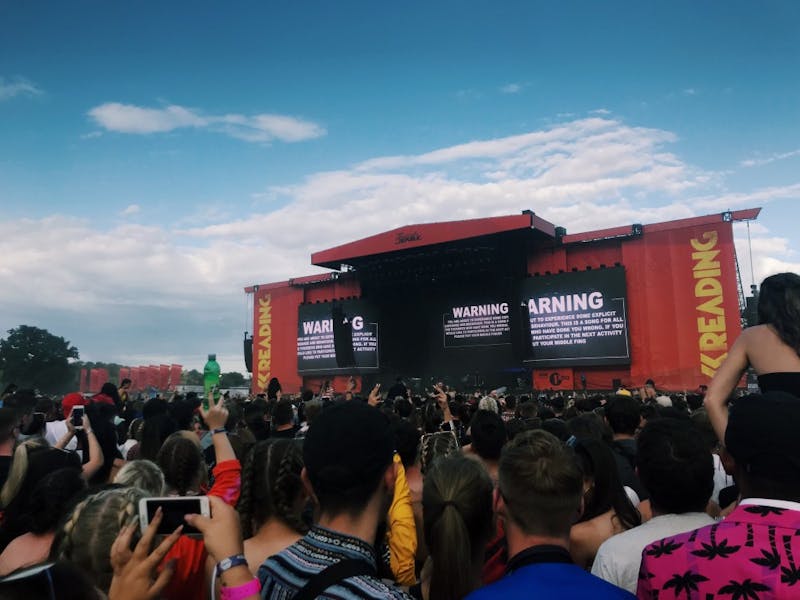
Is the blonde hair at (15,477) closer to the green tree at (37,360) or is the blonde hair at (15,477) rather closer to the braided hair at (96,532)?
the braided hair at (96,532)

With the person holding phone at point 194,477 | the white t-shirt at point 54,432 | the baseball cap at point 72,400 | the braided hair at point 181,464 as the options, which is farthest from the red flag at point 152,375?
the braided hair at point 181,464

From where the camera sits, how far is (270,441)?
7.03ft

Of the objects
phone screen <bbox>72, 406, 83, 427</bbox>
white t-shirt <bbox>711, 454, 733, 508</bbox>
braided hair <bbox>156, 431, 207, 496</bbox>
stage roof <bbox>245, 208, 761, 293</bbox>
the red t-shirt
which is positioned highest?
stage roof <bbox>245, 208, 761, 293</bbox>

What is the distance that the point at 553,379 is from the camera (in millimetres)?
17547

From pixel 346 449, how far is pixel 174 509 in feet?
1.45

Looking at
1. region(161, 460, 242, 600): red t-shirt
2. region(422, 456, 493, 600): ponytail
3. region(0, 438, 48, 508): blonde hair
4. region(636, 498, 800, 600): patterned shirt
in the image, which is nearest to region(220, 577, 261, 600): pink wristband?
region(161, 460, 242, 600): red t-shirt

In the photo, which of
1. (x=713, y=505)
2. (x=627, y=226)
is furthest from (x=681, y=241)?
(x=713, y=505)

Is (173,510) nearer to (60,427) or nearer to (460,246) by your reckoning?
(60,427)

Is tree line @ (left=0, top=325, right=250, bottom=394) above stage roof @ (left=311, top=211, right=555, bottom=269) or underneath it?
underneath

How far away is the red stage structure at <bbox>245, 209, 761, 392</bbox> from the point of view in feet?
51.7

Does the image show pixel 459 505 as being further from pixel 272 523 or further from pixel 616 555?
pixel 272 523

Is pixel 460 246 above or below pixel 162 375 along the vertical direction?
above

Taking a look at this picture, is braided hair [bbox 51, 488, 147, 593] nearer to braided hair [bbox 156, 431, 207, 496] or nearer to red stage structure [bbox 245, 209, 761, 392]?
braided hair [bbox 156, 431, 207, 496]

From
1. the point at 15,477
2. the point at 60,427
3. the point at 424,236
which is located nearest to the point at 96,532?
the point at 15,477
